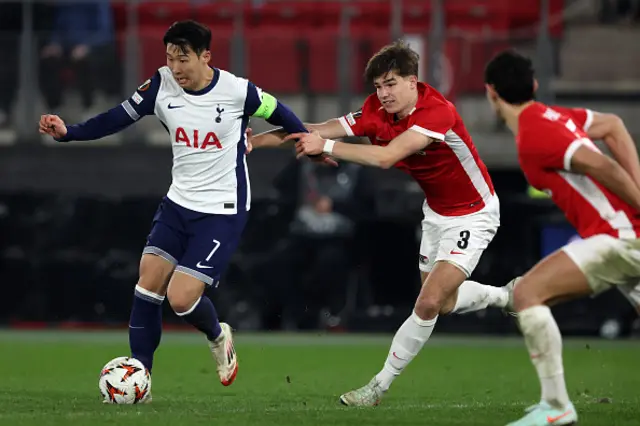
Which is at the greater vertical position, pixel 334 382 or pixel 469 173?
pixel 469 173

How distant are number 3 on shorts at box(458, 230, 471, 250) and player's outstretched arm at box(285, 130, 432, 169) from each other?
89cm

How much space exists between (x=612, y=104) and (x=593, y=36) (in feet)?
3.26

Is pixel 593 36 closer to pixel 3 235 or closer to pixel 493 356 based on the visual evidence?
pixel 493 356

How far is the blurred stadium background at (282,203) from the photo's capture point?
16.3m

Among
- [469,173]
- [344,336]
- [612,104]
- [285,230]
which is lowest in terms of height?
[344,336]

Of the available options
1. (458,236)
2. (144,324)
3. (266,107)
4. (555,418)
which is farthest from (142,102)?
(555,418)

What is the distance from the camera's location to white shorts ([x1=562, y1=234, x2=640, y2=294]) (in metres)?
6.68

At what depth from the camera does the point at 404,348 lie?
8359mm

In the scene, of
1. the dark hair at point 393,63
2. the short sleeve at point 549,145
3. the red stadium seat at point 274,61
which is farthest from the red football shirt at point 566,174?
the red stadium seat at point 274,61

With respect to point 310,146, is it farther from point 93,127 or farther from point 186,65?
point 93,127

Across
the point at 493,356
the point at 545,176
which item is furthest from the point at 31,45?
the point at 545,176

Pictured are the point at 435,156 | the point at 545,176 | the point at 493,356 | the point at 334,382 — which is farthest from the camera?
the point at 493,356

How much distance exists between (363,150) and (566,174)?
4.83 feet

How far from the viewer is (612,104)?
16781 millimetres
